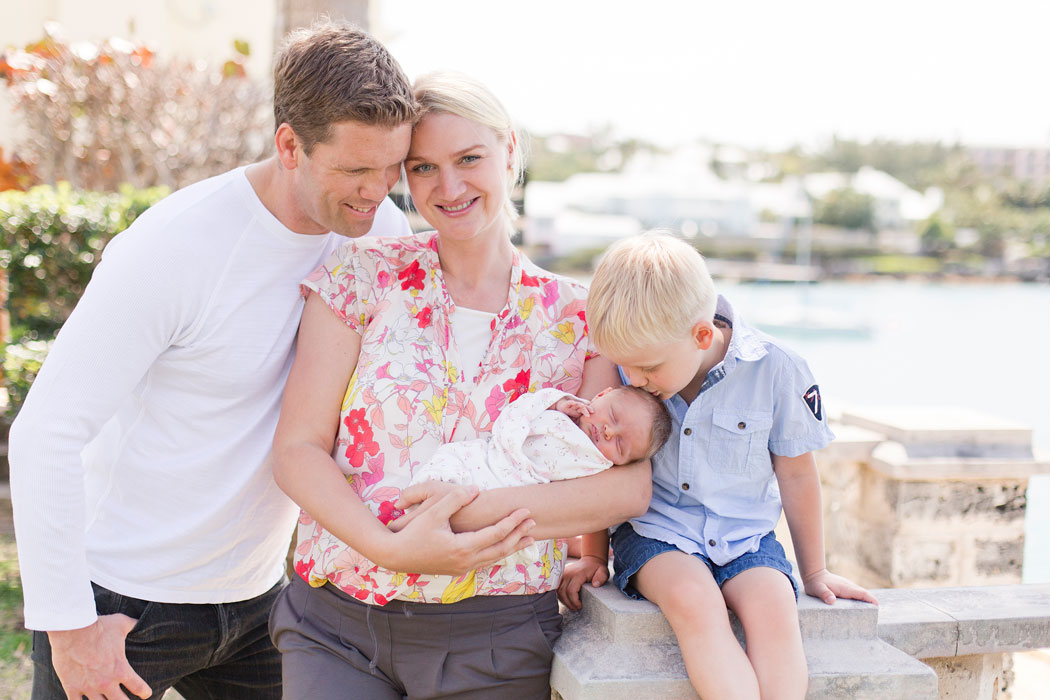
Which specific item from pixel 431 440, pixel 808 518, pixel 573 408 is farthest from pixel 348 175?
pixel 808 518

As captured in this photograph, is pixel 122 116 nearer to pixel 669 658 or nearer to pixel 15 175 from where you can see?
A: pixel 15 175

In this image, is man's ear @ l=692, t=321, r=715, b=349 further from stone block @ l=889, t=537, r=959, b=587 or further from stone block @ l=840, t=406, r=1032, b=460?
stone block @ l=889, t=537, r=959, b=587

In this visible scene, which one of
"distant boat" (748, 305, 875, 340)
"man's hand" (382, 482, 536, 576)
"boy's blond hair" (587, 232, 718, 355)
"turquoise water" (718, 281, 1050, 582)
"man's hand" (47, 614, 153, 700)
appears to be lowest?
"turquoise water" (718, 281, 1050, 582)

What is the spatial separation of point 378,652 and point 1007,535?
3.57 m

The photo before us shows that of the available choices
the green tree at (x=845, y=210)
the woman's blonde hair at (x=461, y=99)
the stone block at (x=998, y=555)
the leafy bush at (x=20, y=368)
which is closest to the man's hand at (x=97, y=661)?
the woman's blonde hair at (x=461, y=99)

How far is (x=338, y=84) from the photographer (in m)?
1.89

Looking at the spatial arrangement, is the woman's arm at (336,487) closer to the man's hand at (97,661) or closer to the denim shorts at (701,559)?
the denim shorts at (701,559)

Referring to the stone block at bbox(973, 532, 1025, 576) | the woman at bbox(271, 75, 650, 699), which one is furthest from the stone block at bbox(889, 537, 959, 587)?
the woman at bbox(271, 75, 650, 699)

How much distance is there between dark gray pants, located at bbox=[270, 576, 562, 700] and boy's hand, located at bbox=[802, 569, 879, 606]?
64 cm

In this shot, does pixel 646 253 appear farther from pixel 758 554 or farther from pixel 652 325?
pixel 758 554

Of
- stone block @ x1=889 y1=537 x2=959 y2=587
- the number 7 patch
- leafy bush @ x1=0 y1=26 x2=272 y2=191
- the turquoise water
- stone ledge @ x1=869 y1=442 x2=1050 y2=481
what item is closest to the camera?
the number 7 patch

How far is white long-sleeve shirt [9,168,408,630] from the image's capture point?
5.82 ft

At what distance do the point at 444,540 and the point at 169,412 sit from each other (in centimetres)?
70

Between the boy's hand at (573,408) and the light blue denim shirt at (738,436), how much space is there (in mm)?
247
